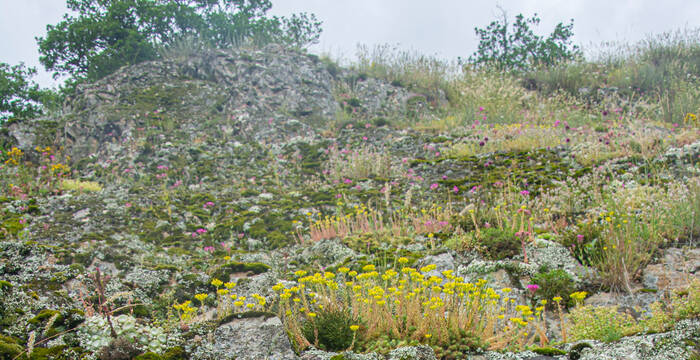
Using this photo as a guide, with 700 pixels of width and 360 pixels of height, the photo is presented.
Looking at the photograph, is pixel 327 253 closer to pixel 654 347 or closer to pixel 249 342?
pixel 249 342

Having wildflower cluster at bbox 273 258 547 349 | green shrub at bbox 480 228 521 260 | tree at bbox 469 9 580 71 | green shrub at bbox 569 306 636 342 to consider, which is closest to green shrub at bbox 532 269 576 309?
green shrub at bbox 480 228 521 260

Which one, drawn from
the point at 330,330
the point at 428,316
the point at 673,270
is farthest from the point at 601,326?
the point at 330,330

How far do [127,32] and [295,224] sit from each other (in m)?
12.7

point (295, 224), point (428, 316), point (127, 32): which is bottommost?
point (428, 316)

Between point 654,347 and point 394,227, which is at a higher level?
point 394,227

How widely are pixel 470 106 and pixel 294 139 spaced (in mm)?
4950

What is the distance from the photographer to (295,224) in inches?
243

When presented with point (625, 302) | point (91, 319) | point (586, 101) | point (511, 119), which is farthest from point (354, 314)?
point (586, 101)

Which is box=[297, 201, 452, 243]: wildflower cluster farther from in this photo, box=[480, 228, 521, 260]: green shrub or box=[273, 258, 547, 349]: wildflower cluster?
box=[273, 258, 547, 349]: wildflower cluster

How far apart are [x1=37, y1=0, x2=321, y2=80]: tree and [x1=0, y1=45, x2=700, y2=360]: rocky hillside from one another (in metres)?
1.72

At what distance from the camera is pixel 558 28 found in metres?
16.4

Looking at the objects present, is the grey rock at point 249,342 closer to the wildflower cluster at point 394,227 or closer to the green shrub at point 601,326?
the green shrub at point 601,326

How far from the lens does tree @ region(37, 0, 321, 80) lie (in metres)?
14.4

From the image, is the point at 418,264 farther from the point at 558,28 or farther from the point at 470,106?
the point at 558,28
